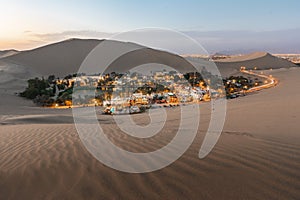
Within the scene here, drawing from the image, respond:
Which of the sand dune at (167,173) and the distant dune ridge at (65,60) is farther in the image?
the distant dune ridge at (65,60)

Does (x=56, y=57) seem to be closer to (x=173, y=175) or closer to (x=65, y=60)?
(x=65, y=60)

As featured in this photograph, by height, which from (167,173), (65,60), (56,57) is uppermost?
(56,57)

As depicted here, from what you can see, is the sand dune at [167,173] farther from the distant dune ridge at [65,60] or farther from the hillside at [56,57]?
the hillside at [56,57]

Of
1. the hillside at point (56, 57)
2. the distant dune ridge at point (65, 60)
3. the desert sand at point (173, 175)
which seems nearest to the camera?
the desert sand at point (173, 175)

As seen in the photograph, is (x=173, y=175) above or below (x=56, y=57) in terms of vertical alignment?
below

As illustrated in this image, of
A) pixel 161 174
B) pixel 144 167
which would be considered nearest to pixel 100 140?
pixel 144 167

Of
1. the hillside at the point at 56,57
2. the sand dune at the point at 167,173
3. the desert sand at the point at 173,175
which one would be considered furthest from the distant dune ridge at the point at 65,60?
the desert sand at the point at 173,175

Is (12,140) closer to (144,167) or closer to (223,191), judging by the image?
(144,167)

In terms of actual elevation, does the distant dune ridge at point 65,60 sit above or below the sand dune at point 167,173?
above

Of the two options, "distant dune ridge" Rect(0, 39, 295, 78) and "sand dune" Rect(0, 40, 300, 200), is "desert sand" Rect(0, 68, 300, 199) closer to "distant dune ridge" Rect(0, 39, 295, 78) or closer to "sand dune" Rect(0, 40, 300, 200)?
"sand dune" Rect(0, 40, 300, 200)

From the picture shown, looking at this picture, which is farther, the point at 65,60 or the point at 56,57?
the point at 56,57

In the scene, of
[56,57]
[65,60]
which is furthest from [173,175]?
[56,57]

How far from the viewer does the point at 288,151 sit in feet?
12.7

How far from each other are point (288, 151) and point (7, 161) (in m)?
4.50
